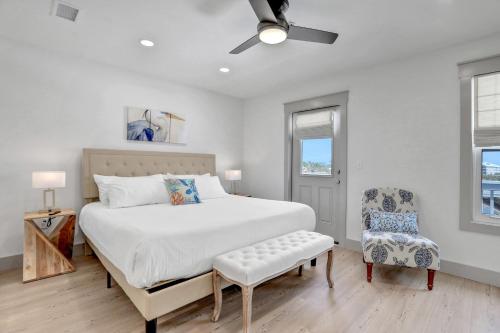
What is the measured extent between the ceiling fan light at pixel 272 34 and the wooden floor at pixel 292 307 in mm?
2219

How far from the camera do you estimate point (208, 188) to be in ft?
12.3

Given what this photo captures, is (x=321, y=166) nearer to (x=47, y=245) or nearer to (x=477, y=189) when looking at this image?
(x=477, y=189)

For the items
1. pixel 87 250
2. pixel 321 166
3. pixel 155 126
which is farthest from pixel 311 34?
pixel 87 250

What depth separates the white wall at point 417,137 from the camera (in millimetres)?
2744

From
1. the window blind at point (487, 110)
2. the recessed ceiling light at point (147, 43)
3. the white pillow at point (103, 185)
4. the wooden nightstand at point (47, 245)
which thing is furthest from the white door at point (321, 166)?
the wooden nightstand at point (47, 245)

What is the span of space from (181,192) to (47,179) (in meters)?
1.39

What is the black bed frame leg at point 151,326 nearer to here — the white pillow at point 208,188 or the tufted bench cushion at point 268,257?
the tufted bench cushion at point 268,257

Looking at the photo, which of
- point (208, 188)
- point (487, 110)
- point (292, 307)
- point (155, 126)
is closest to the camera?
point (292, 307)

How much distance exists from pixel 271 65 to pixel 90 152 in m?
2.67

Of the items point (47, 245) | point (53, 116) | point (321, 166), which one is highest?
point (53, 116)

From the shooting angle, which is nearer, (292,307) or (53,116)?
(292,307)

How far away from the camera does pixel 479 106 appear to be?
2.66m

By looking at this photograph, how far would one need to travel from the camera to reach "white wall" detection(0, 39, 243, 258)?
279 cm

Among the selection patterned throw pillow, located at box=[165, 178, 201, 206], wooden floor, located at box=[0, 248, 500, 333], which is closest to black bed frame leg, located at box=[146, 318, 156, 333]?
wooden floor, located at box=[0, 248, 500, 333]
